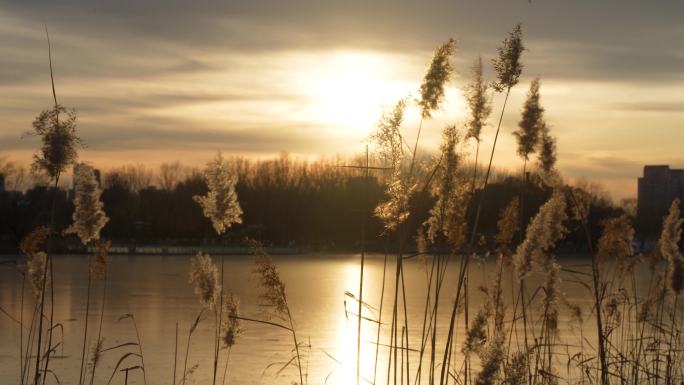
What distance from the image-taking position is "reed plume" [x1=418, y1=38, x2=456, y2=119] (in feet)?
14.0

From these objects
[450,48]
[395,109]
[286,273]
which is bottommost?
[286,273]

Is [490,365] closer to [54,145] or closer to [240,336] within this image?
[54,145]

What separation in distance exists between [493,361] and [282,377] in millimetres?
7400

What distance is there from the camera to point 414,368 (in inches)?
416

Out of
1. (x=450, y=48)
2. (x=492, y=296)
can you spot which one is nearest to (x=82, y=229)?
(x=450, y=48)

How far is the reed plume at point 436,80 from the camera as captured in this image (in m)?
4.26

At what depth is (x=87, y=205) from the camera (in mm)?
4730

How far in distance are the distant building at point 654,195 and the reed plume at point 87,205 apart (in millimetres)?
71446

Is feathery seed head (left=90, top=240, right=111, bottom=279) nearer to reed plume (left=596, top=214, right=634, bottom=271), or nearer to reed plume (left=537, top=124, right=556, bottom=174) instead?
reed plume (left=537, top=124, right=556, bottom=174)

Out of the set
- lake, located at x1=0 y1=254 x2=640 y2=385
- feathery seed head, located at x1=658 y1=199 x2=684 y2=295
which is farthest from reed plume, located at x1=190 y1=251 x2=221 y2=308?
feathery seed head, located at x1=658 y1=199 x2=684 y2=295

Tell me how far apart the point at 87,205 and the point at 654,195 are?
114641mm

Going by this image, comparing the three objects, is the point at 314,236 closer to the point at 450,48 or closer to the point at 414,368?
the point at 414,368

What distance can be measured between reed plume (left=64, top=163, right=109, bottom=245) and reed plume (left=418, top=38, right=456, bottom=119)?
5.77 ft

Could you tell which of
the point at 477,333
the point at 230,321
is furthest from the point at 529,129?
the point at 230,321
